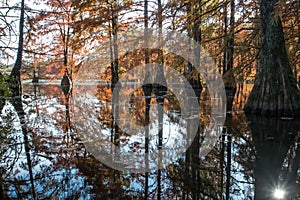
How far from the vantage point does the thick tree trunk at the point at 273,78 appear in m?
4.65

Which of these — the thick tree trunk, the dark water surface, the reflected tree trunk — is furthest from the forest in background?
the dark water surface

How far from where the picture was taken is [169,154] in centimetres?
245

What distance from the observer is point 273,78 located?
481 cm

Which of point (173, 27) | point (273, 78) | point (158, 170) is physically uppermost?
point (173, 27)

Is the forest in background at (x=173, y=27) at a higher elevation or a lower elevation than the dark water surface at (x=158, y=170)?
higher

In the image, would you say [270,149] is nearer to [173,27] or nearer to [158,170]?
[158,170]

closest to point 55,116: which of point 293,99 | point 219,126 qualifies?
point 219,126

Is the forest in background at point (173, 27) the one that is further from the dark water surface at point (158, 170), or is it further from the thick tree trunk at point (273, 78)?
the dark water surface at point (158, 170)

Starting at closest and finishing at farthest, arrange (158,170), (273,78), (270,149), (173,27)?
(158,170), (270,149), (273,78), (173,27)

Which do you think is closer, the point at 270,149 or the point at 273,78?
the point at 270,149

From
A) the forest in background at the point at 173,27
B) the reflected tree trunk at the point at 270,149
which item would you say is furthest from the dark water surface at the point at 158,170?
the forest in background at the point at 173,27

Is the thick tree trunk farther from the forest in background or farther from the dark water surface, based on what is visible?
the dark water surface

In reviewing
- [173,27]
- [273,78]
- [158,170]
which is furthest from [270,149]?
[173,27]

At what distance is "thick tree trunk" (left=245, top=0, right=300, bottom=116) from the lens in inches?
183
